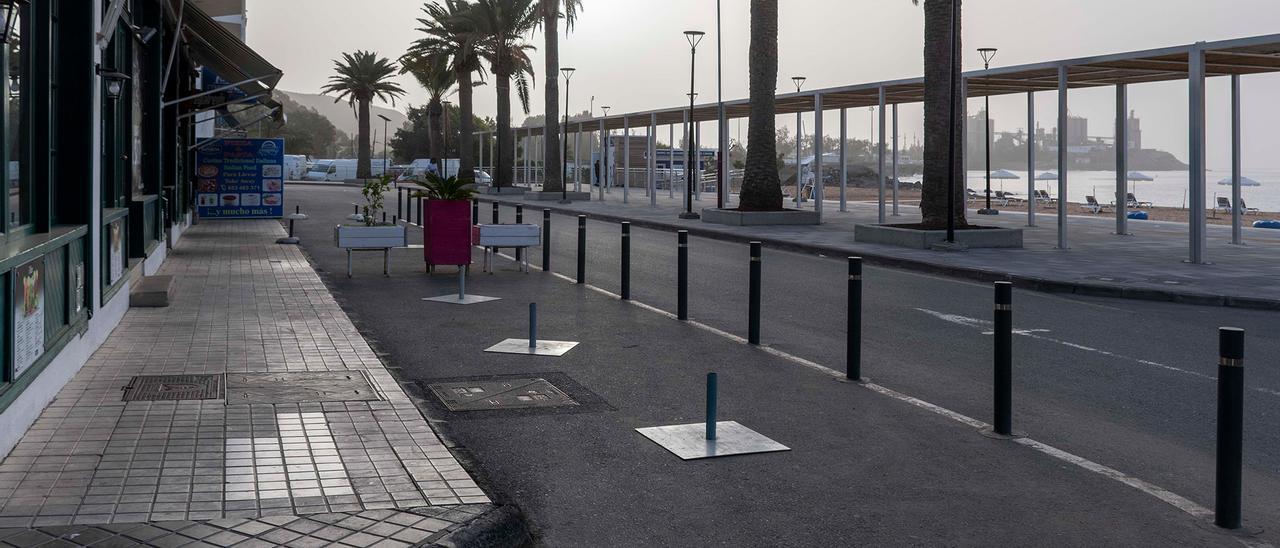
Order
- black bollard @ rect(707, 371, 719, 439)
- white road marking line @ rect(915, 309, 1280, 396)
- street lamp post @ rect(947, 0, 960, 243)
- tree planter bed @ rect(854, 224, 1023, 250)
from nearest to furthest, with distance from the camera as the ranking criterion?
black bollard @ rect(707, 371, 719, 439), white road marking line @ rect(915, 309, 1280, 396), street lamp post @ rect(947, 0, 960, 243), tree planter bed @ rect(854, 224, 1023, 250)

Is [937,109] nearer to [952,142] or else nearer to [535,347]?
[952,142]

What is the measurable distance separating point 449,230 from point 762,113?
15944 millimetres

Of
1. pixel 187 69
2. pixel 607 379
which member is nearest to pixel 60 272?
pixel 607 379

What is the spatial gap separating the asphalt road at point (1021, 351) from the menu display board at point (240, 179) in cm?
1085

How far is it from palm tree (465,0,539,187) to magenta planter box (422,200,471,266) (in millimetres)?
39565

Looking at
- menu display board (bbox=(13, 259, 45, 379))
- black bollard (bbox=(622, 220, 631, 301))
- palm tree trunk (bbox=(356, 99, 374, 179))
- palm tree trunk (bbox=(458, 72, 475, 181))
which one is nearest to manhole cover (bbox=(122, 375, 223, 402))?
menu display board (bbox=(13, 259, 45, 379))

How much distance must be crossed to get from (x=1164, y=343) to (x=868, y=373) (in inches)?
142

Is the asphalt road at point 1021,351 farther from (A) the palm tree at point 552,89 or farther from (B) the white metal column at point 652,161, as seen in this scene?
(A) the palm tree at point 552,89

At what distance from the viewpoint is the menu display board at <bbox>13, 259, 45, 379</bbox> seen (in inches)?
244

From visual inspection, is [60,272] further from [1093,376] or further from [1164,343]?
[1164,343]

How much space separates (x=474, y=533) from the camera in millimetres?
4902

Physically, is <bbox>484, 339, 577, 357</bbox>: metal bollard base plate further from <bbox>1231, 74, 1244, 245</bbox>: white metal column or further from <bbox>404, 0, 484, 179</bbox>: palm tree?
<bbox>404, 0, 484, 179</bbox>: palm tree

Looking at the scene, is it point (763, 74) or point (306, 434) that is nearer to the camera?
point (306, 434)

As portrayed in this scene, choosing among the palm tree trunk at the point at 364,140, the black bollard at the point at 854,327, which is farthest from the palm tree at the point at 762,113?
the palm tree trunk at the point at 364,140
